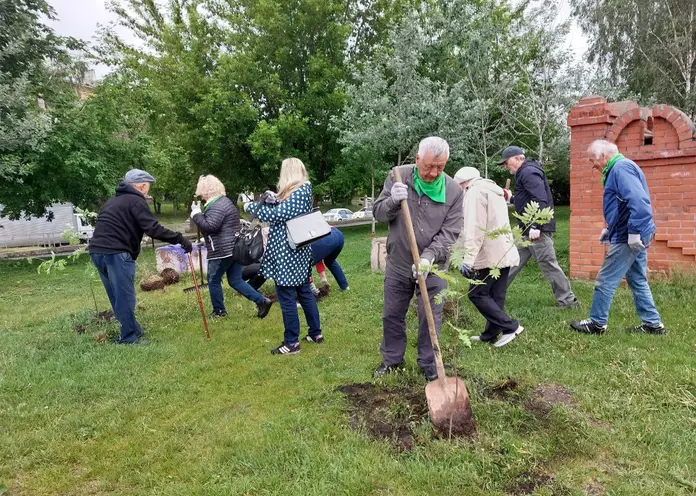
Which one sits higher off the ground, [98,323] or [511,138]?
[511,138]

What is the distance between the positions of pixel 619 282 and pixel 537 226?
50.5 inches

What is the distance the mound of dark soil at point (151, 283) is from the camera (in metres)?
8.66

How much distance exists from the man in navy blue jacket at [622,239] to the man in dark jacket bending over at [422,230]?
175 cm

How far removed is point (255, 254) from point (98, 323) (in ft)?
7.72

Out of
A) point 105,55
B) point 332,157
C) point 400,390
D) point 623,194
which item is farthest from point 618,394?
point 105,55

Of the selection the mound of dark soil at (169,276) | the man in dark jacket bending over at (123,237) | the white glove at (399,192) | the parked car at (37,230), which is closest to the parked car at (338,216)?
the parked car at (37,230)

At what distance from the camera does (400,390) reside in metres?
3.55

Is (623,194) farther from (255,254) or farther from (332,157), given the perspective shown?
(332,157)

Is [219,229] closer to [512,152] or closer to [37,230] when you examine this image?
[512,152]

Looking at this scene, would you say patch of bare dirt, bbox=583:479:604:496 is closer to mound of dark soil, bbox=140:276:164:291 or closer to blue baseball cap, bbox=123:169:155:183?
blue baseball cap, bbox=123:169:155:183

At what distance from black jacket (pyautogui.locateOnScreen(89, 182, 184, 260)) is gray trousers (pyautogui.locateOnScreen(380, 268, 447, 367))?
104 inches

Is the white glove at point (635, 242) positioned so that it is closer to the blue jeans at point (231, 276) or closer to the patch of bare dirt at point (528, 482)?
the patch of bare dirt at point (528, 482)

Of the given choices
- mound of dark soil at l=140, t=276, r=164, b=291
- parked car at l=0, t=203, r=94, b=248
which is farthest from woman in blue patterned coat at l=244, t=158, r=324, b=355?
parked car at l=0, t=203, r=94, b=248

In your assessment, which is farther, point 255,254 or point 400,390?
point 255,254
